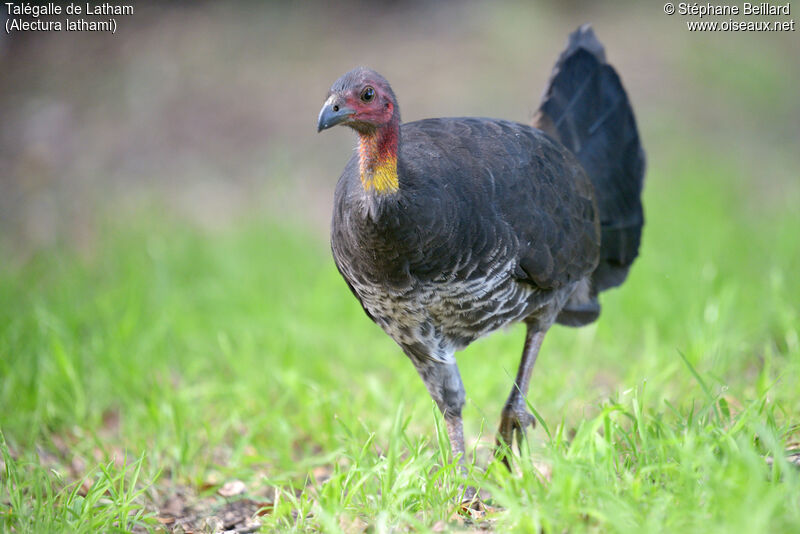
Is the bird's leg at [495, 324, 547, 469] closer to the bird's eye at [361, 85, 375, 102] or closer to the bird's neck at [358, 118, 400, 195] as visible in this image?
the bird's neck at [358, 118, 400, 195]

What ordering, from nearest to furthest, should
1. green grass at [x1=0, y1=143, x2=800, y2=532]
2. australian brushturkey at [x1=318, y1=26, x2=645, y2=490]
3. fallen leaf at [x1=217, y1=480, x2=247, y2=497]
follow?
1. green grass at [x1=0, y1=143, x2=800, y2=532]
2. australian brushturkey at [x1=318, y1=26, x2=645, y2=490]
3. fallen leaf at [x1=217, y1=480, x2=247, y2=497]

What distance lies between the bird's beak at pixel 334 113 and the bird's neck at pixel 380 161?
0.41 ft

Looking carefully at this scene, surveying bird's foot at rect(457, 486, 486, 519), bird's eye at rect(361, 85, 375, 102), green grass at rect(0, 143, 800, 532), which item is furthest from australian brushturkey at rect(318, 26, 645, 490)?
→ green grass at rect(0, 143, 800, 532)

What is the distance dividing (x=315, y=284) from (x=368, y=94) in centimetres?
347

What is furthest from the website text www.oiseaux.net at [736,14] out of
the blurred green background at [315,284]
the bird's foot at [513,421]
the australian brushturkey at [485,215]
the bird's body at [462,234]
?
the bird's foot at [513,421]

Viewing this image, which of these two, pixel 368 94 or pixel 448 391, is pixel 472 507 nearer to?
pixel 448 391

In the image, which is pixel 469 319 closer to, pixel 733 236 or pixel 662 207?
pixel 733 236

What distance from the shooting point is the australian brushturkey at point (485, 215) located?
3.22m

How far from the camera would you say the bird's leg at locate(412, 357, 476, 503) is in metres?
3.85

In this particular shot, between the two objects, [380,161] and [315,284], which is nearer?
[380,161]

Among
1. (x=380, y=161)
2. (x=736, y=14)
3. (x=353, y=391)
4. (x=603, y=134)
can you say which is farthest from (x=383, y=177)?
(x=736, y=14)

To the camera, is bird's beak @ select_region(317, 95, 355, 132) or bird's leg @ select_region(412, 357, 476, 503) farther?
bird's leg @ select_region(412, 357, 476, 503)


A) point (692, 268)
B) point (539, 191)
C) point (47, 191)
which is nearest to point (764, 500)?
point (539, 191)

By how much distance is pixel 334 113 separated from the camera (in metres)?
3.14
